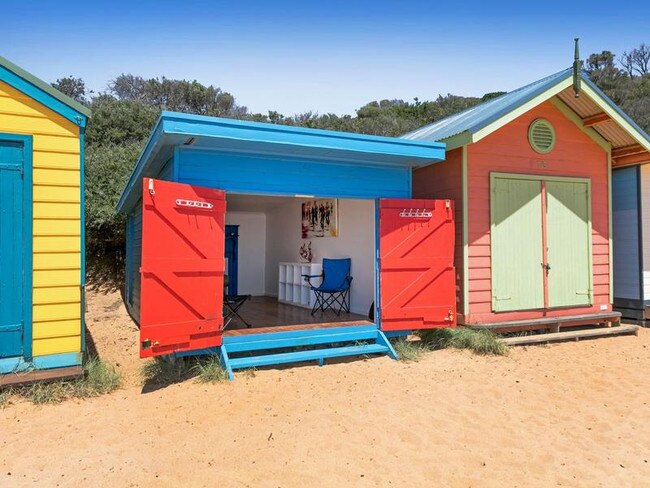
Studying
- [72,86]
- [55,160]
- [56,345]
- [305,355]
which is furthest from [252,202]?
[72,86]

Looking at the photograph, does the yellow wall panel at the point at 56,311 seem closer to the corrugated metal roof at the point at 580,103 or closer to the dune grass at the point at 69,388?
the dune grass at the point at 69,388

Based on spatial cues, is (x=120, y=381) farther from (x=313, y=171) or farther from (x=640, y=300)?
(x=640, y=300)

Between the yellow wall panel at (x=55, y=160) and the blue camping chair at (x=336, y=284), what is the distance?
3958 millimetres

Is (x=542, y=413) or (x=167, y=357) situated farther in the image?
(x=167, y=357)

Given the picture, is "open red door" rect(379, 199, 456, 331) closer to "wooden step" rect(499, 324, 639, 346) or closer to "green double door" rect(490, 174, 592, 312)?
"green double door" rect(490, 174, 592, 312)

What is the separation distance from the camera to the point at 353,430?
3.54m

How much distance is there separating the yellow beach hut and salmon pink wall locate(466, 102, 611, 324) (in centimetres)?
464

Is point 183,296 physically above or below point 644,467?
above

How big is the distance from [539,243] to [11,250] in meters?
6.48

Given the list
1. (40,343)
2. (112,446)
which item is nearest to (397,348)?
(112,446)

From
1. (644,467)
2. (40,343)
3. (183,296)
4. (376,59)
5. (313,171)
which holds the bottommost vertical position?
(644,467)

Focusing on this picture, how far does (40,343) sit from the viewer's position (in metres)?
4.29

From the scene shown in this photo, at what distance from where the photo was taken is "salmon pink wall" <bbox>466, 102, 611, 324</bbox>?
635 centimetres

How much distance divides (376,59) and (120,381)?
776cm
